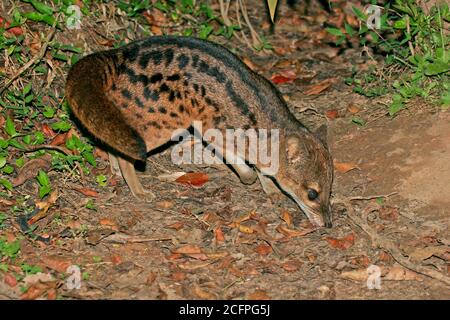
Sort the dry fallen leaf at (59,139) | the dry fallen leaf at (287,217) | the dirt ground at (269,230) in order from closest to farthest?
the dirt ground at (269,230) < the dry fallen leaf at (287,217) < the dry fallen leaf at (59,139)

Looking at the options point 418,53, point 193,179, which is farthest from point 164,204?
point 418,53

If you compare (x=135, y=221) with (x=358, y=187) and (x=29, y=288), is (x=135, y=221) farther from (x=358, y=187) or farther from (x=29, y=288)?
(x=358, y=187)

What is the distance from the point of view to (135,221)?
20.6 ft

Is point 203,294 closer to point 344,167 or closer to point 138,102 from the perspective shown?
point 138,102

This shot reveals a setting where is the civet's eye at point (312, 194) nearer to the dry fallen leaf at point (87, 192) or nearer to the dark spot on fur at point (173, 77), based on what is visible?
the dark spot on fur at point (173, 77)

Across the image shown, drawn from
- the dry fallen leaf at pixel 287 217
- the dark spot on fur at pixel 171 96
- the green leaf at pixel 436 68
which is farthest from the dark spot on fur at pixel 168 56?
the green leaf at pixel 436 68

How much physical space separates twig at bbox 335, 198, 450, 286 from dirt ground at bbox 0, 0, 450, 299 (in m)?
0.04

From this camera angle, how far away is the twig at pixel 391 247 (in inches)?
221

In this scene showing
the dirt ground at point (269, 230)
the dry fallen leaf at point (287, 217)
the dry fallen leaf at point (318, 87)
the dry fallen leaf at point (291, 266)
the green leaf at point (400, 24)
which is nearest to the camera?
the dirt ground at point (269, 230)

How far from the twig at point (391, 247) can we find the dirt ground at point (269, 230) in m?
0.04

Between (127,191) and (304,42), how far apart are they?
3654 millimetres

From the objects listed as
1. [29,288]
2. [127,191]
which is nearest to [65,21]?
[127,191]

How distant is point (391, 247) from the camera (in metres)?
5.95

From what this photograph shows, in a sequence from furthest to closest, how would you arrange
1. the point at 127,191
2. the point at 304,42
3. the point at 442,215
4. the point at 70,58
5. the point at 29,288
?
1. the point at 304,42
2. the point at 70,58
3. the point at 127,191
4. the point at 442,215
5. the point at 29,288
